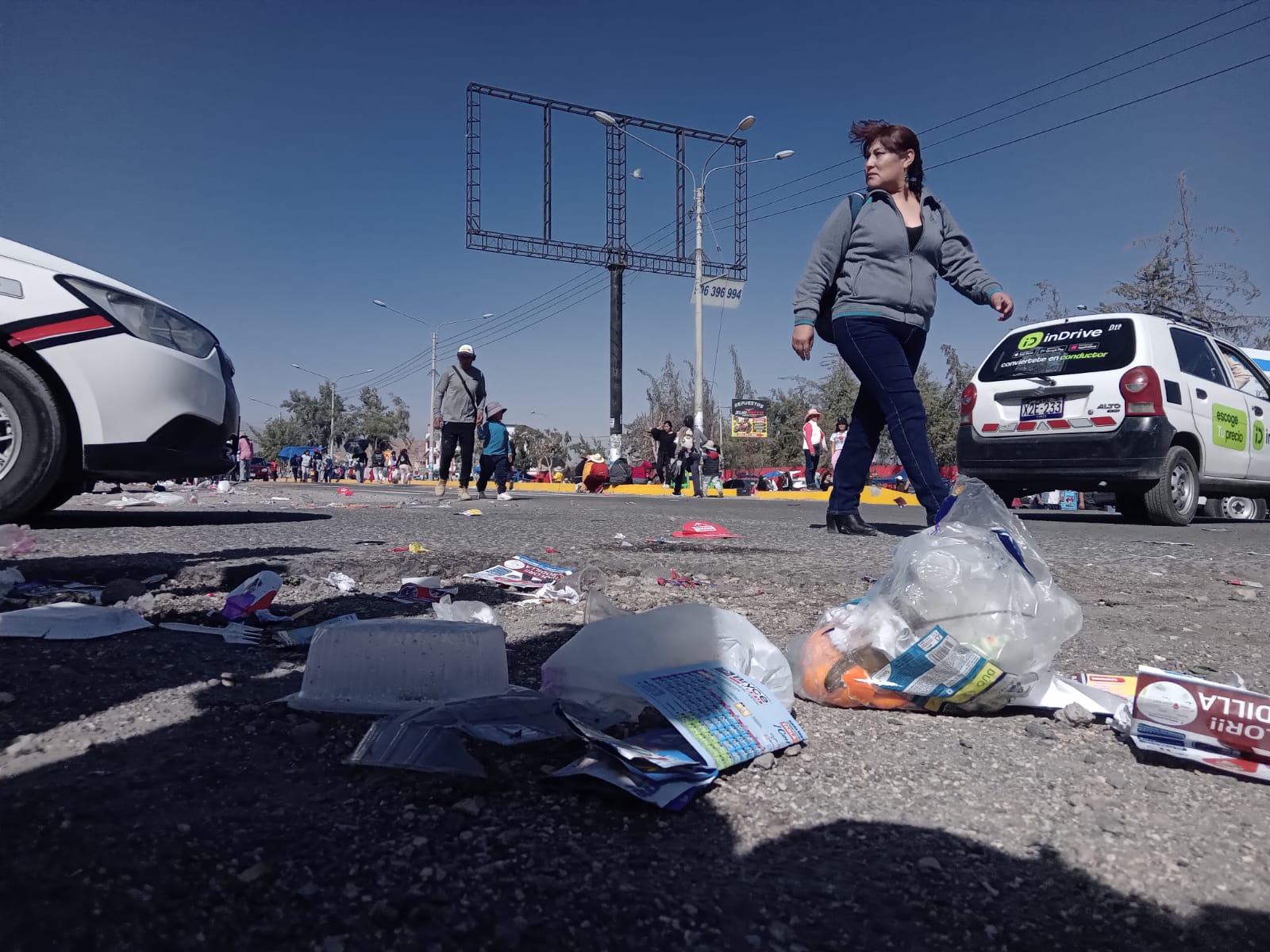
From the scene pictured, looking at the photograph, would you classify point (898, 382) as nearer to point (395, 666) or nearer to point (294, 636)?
point (294, 636)

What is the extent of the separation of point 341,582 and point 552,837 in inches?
81.1

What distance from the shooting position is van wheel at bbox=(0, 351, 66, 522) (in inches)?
153

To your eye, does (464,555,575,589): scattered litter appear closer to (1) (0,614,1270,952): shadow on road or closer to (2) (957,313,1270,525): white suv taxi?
(1) (0,614,1270,952): shadow on road

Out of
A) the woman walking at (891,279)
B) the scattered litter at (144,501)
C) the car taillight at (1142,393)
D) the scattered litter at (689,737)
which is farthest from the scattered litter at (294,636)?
the car taillight at (1142,393)

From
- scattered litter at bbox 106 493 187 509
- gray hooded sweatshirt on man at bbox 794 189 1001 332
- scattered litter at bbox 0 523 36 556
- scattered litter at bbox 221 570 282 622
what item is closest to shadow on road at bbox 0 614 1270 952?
scattered litter at bbox 221 570 282 622

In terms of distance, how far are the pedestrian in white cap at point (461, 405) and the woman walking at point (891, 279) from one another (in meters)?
5.73

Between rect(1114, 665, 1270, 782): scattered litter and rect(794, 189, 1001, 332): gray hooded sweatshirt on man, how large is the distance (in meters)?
3.06

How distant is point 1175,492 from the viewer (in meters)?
6.63

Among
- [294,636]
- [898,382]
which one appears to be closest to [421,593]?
[294,636]

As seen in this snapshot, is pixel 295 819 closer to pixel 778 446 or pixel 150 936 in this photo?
pixel 150 936

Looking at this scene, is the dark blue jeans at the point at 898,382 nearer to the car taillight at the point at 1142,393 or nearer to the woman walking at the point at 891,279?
the woman walking at the point at 891,279

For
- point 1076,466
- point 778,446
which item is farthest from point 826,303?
point 778,446

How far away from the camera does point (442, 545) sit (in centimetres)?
420

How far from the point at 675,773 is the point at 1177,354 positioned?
22.7 ft
